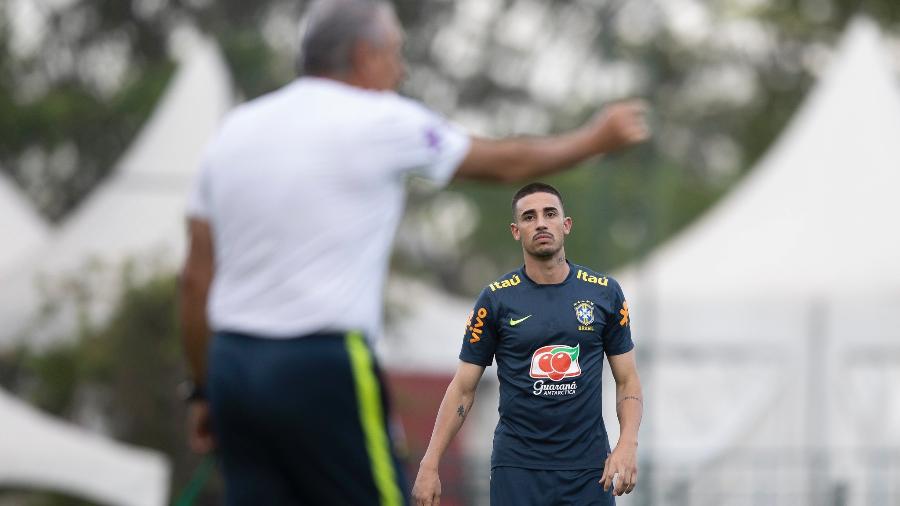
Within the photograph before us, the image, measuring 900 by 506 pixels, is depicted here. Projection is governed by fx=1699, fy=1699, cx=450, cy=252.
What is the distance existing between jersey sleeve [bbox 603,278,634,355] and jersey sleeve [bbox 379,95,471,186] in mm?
2331

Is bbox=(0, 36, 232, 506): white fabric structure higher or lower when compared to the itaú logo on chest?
higher

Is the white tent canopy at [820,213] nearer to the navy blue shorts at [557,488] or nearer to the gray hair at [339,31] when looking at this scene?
the navy blue shorts at [557,488]

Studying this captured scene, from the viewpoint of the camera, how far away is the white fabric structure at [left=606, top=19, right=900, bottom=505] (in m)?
14.9

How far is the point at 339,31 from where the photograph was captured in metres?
3.77

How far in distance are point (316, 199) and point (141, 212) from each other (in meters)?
14.1

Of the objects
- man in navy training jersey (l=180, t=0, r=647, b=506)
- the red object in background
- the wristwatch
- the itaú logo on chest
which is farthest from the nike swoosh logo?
the red object in background

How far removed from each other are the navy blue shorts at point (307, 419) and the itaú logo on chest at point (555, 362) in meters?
2.25

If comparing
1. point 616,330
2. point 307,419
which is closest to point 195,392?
point 307,419

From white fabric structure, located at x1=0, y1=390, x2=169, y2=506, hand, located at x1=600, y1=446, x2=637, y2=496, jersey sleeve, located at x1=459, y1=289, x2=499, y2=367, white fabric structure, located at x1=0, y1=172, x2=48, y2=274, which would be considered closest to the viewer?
hand, located at x1=600, y1=446, x2=637, y2=496

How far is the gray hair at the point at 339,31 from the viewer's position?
3762mm

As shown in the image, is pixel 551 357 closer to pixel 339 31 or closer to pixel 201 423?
pixel 201 423

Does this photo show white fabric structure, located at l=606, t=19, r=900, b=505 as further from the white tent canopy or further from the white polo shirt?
the white polo shirt

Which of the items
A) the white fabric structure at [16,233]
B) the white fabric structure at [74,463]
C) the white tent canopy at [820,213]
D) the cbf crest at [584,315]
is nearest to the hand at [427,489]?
the cbf crest at [584,315]

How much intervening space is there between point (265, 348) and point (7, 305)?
45.9 ft
